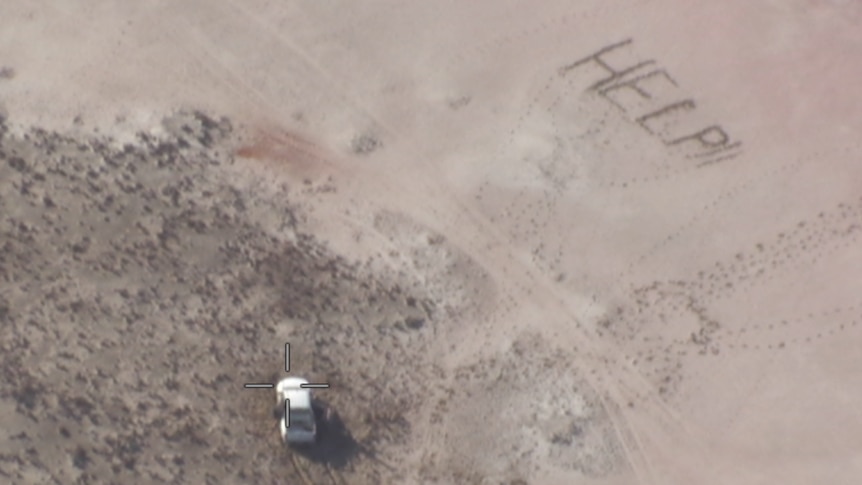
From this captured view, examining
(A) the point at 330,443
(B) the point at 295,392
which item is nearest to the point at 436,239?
(B) the point at 295,392

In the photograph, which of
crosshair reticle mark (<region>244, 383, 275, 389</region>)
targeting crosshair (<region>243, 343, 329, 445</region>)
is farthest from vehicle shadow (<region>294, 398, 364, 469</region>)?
crosshair reticle mark (<region>244, 383, 275, 389</region>)

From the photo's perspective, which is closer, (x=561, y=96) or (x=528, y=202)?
(x=528, y=202)

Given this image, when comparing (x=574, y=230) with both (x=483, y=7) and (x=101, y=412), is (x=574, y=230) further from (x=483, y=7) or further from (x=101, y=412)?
(x=101, y=412)

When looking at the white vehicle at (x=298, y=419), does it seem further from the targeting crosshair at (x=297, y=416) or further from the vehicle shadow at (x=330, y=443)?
the vehicle shadow at (x=330, y=443)

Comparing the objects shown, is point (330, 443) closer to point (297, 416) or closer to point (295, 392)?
point (297, 416)

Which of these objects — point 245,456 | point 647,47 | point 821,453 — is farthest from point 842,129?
point 245,456
